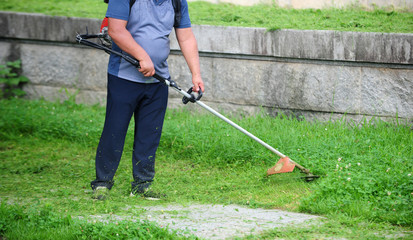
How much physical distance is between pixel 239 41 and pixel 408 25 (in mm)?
1982

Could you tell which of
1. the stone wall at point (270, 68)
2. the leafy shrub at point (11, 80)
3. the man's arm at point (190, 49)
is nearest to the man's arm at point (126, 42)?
the man's arm at point (190, 49)

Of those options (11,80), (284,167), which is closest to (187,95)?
(284,167)

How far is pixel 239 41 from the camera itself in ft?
21.4

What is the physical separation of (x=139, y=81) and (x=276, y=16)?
10.6 feet

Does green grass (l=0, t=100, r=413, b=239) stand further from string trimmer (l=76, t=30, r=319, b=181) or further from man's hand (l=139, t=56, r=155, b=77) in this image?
man's hand (l=139, t=56, r=155, b=77)

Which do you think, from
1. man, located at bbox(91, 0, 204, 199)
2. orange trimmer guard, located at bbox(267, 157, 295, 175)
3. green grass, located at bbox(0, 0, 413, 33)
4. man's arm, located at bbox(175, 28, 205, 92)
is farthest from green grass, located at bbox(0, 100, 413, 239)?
green grass, located at bbox(0, 0, 413, 33)

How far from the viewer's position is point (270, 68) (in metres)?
6.42

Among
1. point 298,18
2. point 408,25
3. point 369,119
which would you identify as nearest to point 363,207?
point 369,119

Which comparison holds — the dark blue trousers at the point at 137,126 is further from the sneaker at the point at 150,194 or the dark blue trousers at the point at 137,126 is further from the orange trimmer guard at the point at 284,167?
the orange trimmer guard at the point at 284,167

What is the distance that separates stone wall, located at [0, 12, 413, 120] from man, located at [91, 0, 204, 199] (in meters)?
1.90

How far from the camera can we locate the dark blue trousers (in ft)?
14.6

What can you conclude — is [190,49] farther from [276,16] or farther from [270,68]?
[276,16]

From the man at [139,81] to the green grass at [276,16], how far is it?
7.18 ft

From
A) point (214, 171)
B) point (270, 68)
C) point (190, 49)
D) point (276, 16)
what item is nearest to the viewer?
point (190, 49)
